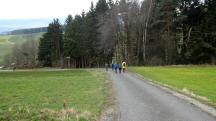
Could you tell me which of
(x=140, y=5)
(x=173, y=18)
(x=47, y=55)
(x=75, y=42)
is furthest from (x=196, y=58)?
(x=47, y=55)

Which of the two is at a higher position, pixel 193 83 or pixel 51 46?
pixel 51 46

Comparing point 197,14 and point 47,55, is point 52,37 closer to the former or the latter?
point 47,55

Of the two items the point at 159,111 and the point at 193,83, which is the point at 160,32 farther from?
the point at 159,111

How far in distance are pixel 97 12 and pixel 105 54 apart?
46.6 ft

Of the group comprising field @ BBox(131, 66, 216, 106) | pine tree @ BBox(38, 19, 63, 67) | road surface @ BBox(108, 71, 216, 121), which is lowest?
road surface @ BBox(108, 71, 216, 121)

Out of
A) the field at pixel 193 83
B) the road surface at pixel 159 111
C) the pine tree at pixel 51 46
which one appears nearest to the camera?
the road surface at pixel 159 111

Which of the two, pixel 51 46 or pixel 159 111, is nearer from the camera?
pixel 159 111

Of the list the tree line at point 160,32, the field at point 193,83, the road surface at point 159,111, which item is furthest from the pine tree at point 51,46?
the road surface at point 159,111

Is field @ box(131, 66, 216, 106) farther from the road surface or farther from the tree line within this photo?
the tree line

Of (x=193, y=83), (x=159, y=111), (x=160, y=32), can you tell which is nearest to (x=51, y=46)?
(x=160, y=32)

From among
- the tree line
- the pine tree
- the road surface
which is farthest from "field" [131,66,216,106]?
the pine tree

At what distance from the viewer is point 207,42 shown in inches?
3600

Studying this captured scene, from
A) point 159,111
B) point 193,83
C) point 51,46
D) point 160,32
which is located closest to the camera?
point 159,111

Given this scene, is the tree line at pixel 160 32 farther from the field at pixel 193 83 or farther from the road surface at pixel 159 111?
the road surface at pixel 159 111
